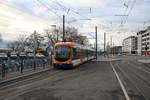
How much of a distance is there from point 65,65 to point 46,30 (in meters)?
65.7

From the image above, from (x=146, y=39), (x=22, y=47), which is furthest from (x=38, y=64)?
(x=146, y=39)

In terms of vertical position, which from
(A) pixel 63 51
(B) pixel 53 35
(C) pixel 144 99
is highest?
(B) pixel 53 35

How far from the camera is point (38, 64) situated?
3447 centimetres

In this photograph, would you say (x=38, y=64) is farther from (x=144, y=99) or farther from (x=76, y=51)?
(x=144, y=99)

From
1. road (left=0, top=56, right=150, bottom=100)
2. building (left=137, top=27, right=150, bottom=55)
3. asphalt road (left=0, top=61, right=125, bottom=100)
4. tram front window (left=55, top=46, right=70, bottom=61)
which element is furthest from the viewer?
building (left=137, top=27, right=150, bottom=55)

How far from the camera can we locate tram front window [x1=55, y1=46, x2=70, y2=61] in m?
32.4

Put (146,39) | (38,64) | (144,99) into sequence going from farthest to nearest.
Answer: (146,39) < (38,64) < (144,99)

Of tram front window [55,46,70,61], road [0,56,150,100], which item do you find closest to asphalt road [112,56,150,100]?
road [0,56,150,100]

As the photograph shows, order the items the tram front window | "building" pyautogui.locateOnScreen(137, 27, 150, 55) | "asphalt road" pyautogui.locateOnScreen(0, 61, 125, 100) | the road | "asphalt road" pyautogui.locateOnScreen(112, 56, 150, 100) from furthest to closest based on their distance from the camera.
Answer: "building" pyautogui.locateOnScreen(137, 27, 150, 55) → the tram front window → "asphalt road" pyautogui.locateOnScreen(112, 56, 150, 100) → the road → "asphalt road" pyautogui.locateOnScreen(0, 61, 125, 100)

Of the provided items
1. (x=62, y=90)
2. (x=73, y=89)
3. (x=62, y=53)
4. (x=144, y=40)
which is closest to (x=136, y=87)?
(x=73, y=89)

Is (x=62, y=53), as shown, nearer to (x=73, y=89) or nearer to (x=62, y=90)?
(x=73, y=89)

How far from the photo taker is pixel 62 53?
32.6 meters

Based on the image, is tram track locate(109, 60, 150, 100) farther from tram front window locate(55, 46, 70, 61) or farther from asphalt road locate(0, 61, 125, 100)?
tram front window locate(55, 46, 70, 61)

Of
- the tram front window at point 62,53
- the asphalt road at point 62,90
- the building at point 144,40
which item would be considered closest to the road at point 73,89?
the asphalt road at point 62,90
